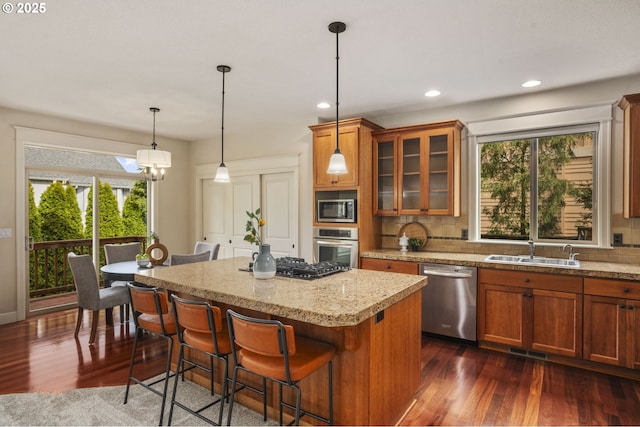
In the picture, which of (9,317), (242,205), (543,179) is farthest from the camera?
(242,205)

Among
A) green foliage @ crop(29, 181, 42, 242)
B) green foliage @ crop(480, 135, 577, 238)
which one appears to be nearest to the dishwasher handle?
green foliage @ crop(480, 135, 577, 238)

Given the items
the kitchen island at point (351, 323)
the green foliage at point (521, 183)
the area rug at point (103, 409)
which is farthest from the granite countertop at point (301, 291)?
the green foliage at point (521, 183)

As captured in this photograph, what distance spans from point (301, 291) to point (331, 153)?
2606mm

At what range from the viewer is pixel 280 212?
17.8ft

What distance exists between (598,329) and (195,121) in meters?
5.11

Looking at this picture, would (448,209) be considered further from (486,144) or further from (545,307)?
(545,307)

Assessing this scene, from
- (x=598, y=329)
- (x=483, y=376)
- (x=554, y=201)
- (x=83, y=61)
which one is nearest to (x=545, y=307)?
(x=598, y=329)

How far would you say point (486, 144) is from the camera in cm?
420

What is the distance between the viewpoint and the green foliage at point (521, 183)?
384 centimetres

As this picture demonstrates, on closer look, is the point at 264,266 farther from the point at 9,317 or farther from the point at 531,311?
the point at 9,317

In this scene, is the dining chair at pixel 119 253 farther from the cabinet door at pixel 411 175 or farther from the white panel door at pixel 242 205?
the cabinet door at pixel 411 175

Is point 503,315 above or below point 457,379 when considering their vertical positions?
above

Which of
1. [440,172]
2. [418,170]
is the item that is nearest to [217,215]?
[418,170]

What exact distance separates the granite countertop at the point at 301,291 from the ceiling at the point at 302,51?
1.74m
